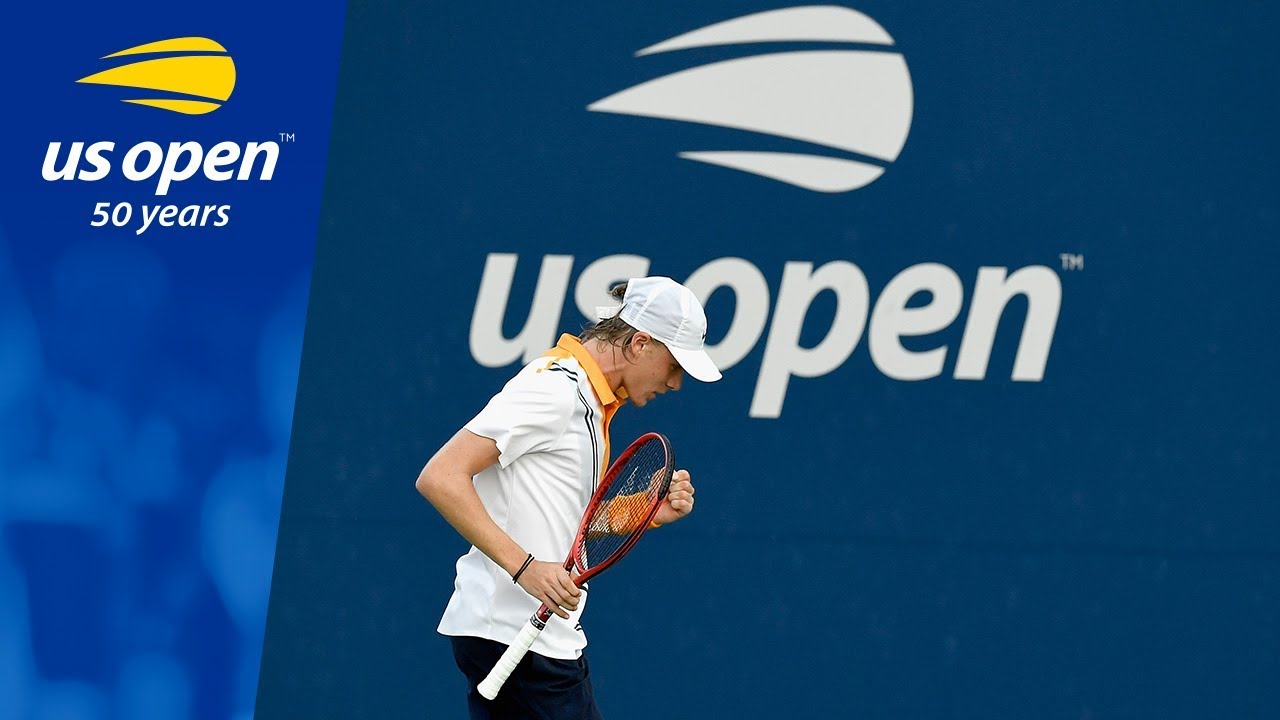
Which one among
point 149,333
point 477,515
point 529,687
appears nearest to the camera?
point 477,515

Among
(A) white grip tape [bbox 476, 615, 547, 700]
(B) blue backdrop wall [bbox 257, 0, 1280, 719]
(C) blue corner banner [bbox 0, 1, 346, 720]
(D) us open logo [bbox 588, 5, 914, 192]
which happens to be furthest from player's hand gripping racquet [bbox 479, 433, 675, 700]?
(C) blue corner banner [bbox 0, 1, 346, 720]

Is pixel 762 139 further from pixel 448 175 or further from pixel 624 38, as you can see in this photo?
pixel 448 175

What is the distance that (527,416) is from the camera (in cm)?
291

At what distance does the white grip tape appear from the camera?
115 inches

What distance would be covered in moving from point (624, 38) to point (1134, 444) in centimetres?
194

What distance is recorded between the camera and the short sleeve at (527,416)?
290cm

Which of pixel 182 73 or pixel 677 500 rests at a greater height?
pixel 182 73

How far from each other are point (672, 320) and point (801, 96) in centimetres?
187

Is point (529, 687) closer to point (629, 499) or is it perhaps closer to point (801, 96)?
point (629, 499)

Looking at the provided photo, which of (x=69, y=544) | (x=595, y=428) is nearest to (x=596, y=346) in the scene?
(x=595, y=428)

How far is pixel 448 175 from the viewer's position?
478 centimetres

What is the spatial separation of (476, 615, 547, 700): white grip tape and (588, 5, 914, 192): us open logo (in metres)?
2.13

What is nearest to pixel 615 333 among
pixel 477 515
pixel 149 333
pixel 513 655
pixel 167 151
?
pixel 477 515

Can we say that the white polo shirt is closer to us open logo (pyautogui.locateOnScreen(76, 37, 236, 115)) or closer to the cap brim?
the cap brim
